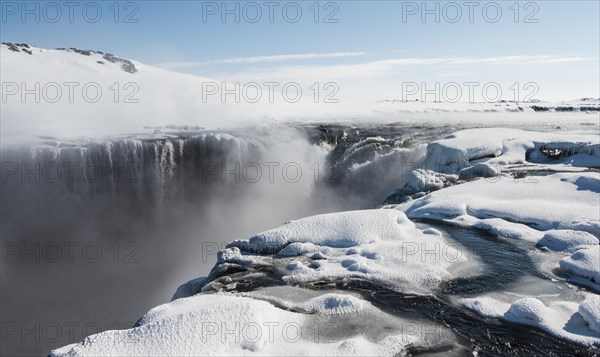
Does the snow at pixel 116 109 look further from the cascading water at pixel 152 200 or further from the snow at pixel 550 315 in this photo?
the snow at pixel 550 315

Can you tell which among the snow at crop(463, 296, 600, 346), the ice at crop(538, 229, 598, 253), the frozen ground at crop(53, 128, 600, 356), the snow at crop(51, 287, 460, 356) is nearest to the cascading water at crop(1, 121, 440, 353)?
the frozen ground at crop(53, 128, 600, 356)

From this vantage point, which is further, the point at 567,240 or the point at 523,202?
the point at 523,202

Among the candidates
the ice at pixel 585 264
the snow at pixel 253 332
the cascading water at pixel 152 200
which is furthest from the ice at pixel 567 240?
the cascading water at pixel 152 200

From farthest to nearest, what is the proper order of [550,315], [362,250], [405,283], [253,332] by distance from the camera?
[362,250] → [405,283] → [550,315] → [253,332]

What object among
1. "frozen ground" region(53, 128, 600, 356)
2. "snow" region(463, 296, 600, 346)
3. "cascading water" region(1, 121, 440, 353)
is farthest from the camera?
"cascading water" region(1, 121, 440, 353)

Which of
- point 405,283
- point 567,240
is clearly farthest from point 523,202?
point 405,283

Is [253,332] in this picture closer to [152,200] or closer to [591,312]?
[591,312]

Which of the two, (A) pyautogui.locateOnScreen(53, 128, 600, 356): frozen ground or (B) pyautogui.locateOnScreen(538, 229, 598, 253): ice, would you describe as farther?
(B) pyautogui.locateOnScreen(538, 229, 598, 253): ice

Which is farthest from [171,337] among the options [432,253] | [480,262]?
[480,262]

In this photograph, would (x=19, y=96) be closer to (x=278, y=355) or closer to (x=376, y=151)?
(x=376, y=151)

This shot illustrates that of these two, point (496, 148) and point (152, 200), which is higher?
point (496, 148)

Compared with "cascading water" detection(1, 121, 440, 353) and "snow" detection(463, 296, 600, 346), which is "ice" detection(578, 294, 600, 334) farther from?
"cascading water" detection(1, 121, 440, 353)
